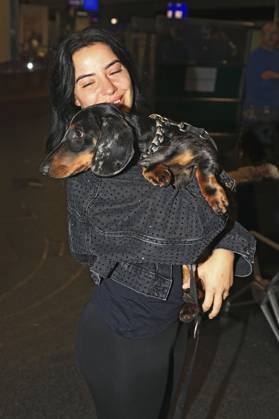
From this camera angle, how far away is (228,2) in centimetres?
2344

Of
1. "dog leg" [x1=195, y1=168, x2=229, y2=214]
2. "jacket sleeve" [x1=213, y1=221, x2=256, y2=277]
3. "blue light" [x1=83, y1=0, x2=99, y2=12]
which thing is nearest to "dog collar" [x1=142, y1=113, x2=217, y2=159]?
"dog leg" [x1=195, y1=168, x2=229, y2=214]

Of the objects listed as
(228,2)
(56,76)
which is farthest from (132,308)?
(228,2)

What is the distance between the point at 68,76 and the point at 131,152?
305 millimetres

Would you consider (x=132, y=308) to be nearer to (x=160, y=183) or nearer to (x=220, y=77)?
(x=160, y=183)

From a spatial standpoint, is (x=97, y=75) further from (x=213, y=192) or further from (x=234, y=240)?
(x=234, y=240)

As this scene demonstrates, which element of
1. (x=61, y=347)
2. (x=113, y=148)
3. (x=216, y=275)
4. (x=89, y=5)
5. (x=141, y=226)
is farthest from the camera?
(x=89, y=5)

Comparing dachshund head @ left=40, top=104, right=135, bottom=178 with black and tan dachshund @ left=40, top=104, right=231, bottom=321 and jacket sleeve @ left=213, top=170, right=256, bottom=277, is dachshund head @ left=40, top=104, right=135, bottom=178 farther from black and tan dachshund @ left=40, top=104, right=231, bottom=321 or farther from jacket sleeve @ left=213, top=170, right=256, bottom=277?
jacket sleeve @ left=213, top=170, right=256, bottom=277

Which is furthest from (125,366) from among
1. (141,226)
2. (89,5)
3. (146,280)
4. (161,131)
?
(89,5)

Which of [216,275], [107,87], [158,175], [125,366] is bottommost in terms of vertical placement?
[125,366]

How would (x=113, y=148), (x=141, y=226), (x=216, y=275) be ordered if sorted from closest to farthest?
1. (x=113, y=148)
2. (x=141, y=226)
3. (x=216, y=275)

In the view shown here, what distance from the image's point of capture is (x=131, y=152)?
4.01 feet

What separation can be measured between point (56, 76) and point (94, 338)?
668mm

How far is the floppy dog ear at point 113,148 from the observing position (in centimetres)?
121

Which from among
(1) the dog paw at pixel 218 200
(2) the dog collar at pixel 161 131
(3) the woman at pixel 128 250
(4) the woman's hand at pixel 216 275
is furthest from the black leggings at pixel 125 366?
(2) the dog collar at pixel 161 131
